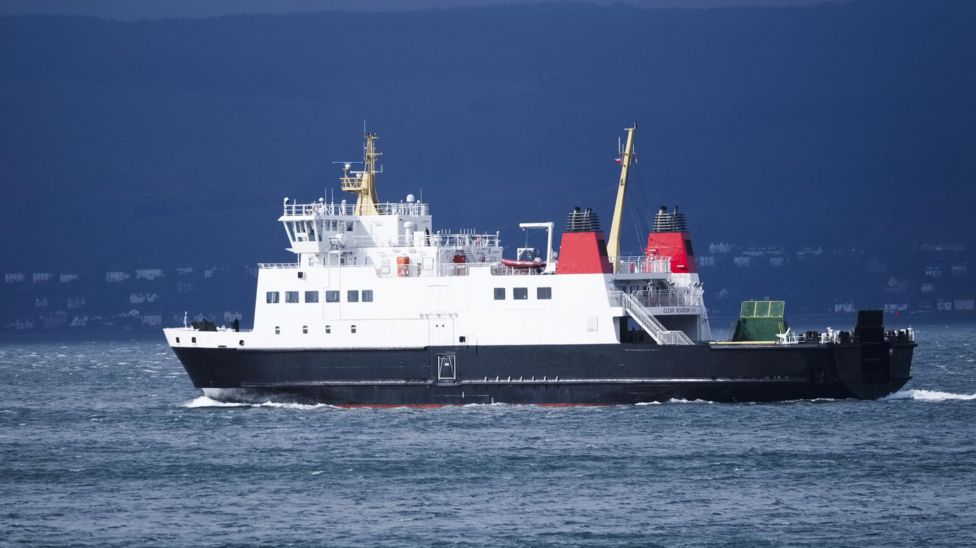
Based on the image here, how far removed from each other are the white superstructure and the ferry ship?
4 centimetres

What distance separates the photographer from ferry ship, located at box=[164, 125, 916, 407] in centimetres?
4197

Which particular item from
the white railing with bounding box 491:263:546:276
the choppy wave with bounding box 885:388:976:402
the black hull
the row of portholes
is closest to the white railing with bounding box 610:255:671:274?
the white railing with bounding box 491:263:546:276

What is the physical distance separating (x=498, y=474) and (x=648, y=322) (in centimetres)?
981

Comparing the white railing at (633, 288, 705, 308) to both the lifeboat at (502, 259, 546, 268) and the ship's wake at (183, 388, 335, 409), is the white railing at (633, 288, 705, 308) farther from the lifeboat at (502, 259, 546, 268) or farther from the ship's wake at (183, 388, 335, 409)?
→ the ship's wake at (183, 388, 335, 409)

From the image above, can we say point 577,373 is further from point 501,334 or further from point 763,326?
A: point 763,326

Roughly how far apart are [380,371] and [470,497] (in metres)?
12.4

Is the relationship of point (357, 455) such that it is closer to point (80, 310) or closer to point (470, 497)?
point (470, 497)

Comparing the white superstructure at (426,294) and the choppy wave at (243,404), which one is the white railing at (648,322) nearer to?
the white superstructure at (426,294)

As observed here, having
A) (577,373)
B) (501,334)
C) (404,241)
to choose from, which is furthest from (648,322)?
(404,241)

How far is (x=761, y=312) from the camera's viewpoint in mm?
45625

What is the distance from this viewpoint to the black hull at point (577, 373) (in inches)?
1641

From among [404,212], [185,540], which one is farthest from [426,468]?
[404,212]

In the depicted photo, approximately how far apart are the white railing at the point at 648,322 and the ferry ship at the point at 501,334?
1.6 inches

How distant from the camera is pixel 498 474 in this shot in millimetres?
33500
